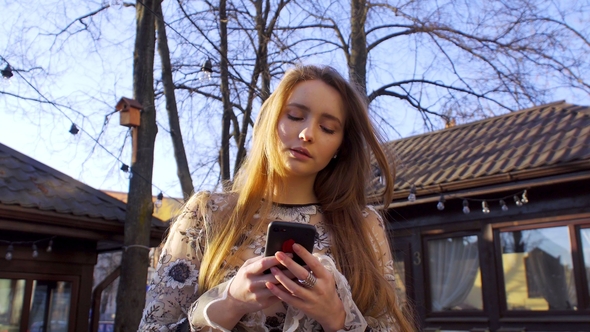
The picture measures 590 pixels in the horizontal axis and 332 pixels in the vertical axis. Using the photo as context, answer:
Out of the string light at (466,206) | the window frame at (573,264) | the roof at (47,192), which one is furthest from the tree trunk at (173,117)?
the window frame at (573,264)

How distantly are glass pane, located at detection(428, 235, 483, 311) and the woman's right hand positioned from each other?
7.15 meters

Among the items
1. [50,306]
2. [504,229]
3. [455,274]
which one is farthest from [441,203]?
[50,306]

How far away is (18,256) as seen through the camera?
21.0 ft

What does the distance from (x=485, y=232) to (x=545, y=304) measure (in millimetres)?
1165

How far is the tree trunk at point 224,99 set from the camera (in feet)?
29.9

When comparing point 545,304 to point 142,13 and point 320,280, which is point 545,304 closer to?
point 142,13

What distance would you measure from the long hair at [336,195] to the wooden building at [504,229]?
481 cm

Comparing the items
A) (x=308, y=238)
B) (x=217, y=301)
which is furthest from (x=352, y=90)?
(x=217, y=301)

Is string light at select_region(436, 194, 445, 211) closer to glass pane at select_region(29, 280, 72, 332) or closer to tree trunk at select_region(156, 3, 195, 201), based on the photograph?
tree trunk at select_region(156, 3, 195, 201)

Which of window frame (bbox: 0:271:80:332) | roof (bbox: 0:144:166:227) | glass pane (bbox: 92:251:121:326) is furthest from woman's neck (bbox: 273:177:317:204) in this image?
glass pane (bbox: 92:251:121:326)

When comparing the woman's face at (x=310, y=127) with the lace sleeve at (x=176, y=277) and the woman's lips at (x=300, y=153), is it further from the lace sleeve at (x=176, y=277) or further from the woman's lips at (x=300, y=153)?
the lace sleeve at (x=176, y=277)

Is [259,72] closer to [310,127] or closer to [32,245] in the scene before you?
[32,245]

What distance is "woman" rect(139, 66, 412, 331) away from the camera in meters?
1.21

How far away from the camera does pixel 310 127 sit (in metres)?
1.56
